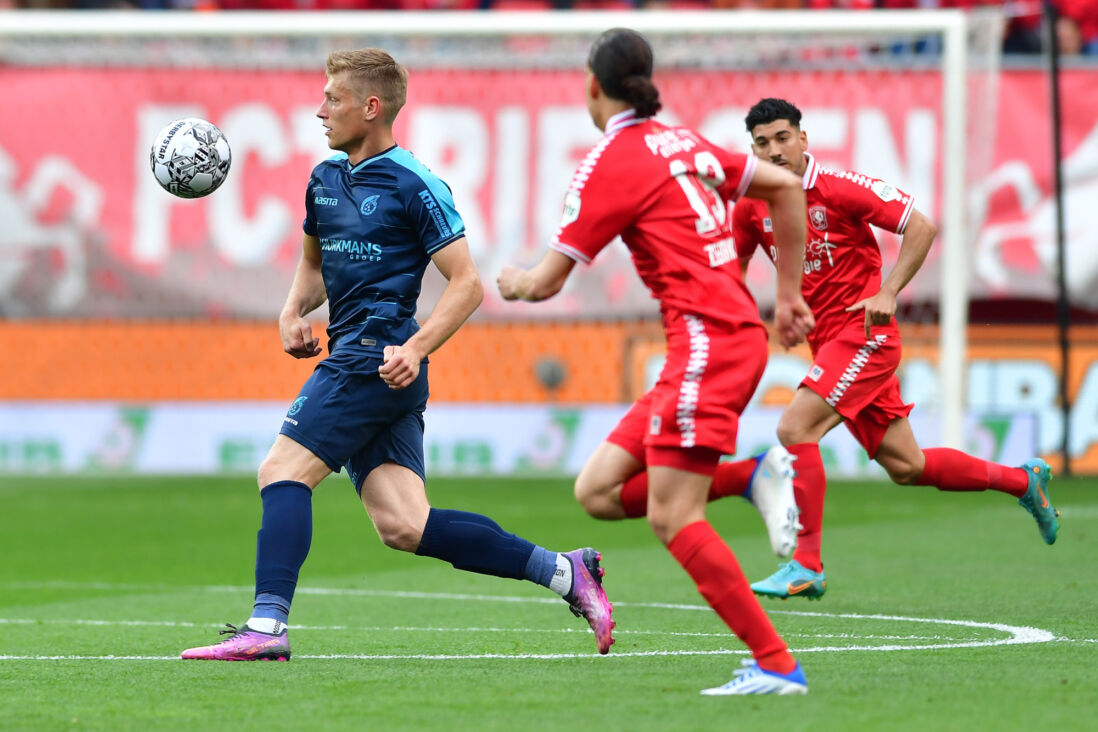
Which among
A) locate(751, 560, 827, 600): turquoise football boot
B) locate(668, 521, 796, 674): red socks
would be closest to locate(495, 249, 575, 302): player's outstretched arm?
locate(668, 521, 796, 674): red socks

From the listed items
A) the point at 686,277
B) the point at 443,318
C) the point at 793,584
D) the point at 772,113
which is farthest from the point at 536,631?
the point at 772,113

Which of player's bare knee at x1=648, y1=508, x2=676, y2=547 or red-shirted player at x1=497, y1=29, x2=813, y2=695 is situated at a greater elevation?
red-shirted player at x1=497, y1=29, x2=813, y2=695

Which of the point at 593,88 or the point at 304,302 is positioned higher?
the point at 593,88

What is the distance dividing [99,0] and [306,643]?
45.6ft

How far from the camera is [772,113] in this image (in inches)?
298

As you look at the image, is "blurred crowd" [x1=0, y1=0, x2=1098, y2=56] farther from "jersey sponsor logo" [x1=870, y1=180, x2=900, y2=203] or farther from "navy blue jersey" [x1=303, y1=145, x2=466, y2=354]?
"navy blue jersey" [x1=303, y1=145, x2=466, y2=354]

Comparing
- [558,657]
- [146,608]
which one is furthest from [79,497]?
[558,657]

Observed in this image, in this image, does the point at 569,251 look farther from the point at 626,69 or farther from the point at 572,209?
the point at 626,69

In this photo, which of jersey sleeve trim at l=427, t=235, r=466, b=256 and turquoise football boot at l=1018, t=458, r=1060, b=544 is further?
turquoise football boot at l=1018, t=458, r=1060, b=544

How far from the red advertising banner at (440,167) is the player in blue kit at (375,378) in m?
9.57

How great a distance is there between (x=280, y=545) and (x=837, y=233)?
307 centimetres

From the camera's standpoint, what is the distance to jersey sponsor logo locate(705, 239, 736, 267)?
530 centimetres

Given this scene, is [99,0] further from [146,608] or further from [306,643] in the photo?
[306,643]

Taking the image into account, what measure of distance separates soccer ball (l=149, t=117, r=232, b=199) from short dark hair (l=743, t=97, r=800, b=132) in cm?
225
